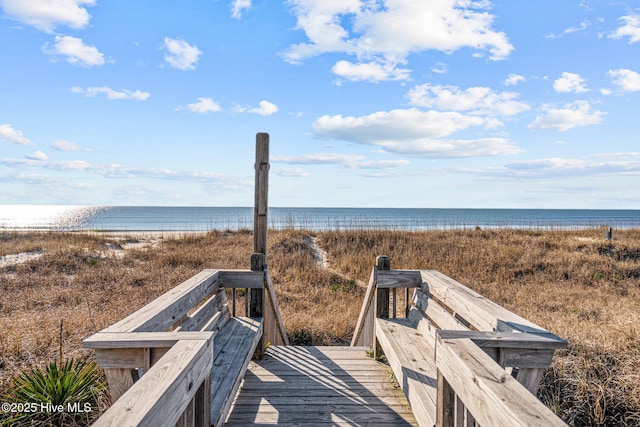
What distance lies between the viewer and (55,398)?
10.9 ft

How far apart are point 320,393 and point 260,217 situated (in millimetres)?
2264

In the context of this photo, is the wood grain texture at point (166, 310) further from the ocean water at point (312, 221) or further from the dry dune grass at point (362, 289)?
the ocean water at point (312, 221)

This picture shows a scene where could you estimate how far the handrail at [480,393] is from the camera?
1169mm

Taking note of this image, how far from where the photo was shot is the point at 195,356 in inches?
65.5

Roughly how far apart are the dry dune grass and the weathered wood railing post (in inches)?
76.9

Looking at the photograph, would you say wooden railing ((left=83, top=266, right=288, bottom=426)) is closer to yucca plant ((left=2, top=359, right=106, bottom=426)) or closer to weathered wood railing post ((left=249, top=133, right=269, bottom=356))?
weathered wood railing post ((left=249, top=133, right=269, bottom=356))

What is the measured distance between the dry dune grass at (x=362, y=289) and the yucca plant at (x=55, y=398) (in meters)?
0.73

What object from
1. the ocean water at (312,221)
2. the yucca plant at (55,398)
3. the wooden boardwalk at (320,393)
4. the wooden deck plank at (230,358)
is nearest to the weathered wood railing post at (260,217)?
the wooden deck plank at (230,358)

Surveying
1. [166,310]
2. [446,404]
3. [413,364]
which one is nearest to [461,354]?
[446,404]

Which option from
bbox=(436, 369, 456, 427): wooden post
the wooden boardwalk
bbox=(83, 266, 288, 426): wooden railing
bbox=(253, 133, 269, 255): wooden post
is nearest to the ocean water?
bbox=(253, 133, 269, 255): wooden post

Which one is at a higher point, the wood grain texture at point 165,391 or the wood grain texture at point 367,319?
the wood grain texture at point 165,391

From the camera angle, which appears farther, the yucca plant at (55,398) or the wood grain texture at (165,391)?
the yucca plant at (55,398)

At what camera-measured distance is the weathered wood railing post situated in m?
4.44

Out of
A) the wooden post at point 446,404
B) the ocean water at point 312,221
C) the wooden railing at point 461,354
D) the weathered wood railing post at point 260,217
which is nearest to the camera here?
the wooden railing at point 461,354
